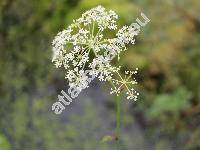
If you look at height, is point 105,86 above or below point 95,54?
above

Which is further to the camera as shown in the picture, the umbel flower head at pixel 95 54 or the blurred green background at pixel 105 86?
the blurred green background at pixel 105 86

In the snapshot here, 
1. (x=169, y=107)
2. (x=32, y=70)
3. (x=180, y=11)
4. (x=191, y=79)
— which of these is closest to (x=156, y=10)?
(x=180, y=11)

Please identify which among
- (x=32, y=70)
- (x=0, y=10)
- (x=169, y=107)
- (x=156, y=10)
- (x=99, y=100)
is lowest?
(x=169, y=107)

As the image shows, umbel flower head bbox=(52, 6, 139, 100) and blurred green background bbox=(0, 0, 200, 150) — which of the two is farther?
blurred green background bbox=(0, 0, 200, 150)

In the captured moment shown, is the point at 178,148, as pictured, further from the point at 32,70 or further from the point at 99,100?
the point at 32,70

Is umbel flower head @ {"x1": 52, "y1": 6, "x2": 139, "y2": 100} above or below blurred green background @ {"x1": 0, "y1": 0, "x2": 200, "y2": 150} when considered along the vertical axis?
below

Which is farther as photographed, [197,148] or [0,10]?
[0,10]

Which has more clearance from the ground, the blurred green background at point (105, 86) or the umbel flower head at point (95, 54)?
the blurred green background at point (105, 86)

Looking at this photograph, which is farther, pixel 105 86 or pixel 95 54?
pixel 105 86
